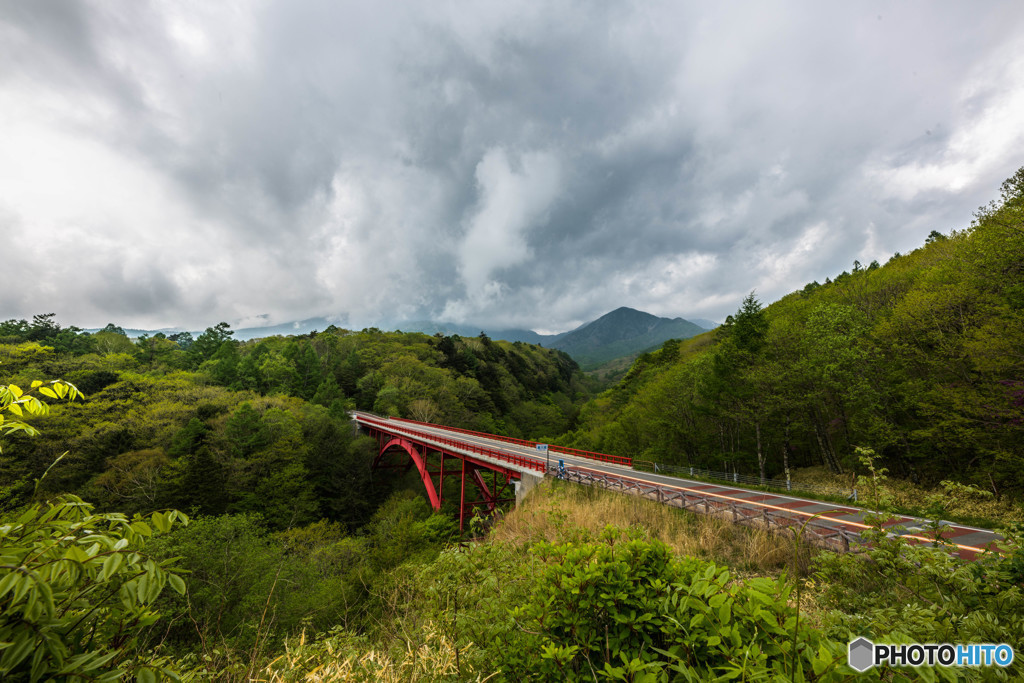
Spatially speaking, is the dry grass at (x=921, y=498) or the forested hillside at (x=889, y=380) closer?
the dry grass at (x=921, y=498)

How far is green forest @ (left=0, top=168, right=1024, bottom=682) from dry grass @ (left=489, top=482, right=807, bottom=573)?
12 cm

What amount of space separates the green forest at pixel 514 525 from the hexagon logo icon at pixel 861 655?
0.04 metres

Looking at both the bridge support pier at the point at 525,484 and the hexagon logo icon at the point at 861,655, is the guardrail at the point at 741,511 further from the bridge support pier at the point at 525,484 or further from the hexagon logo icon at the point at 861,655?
the hexagon logo icon at the point at 861,655

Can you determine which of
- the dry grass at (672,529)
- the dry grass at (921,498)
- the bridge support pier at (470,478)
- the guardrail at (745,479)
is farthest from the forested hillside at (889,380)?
the bridge support pier at (470,478)

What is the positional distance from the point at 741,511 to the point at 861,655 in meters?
11.0

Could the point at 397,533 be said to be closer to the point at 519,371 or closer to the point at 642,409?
Answer: the point at 642,409

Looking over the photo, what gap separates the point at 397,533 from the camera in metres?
21.2

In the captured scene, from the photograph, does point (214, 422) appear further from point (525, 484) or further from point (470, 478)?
point (525, 484)

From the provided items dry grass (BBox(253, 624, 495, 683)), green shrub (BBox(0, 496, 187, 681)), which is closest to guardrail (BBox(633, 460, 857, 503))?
dry grass (BBox(253, 624, 495, 683))

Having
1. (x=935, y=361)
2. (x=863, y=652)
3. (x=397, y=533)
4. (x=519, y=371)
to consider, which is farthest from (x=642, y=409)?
(x=519, y=371)

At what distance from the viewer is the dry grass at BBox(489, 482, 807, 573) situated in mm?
8375

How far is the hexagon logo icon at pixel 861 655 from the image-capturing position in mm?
1612

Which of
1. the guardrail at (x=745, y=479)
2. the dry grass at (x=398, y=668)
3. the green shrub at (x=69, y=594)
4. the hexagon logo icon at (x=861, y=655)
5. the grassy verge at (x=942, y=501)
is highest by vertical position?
the green shrub at (x=69, y=594)

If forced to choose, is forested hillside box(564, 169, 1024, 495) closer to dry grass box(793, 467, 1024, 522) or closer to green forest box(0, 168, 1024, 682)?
green forest box(0, 168, 1024, 682)
